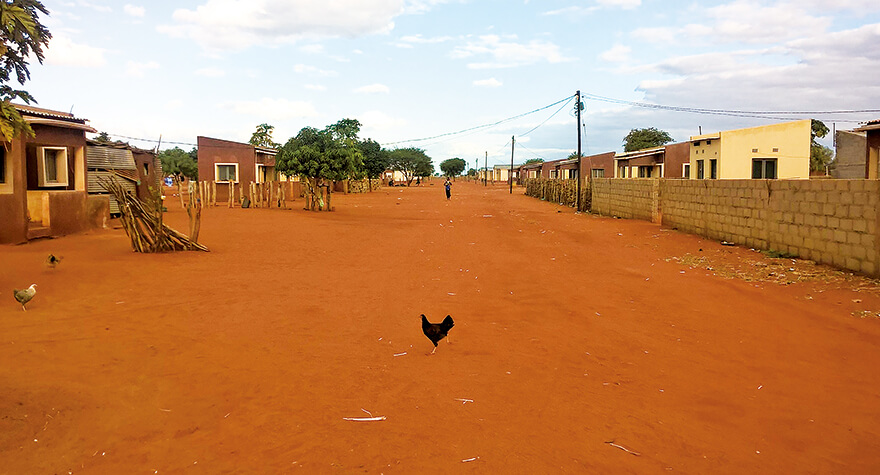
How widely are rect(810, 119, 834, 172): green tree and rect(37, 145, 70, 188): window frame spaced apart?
5286 centimetres

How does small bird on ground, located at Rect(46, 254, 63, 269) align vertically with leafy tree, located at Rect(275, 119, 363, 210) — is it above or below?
below

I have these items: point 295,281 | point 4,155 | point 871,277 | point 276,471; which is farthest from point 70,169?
point 871,277

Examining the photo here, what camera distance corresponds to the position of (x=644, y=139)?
73.2 m

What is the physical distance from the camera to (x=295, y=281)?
434 inches

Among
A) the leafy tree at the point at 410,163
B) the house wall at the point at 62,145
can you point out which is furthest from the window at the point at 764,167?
the leafy tree at the point at 410,163

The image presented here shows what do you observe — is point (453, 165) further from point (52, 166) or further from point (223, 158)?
point (52, 166)

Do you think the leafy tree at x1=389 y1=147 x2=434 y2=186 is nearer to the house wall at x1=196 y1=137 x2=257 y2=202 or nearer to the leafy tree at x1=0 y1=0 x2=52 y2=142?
the house wall at x1=196 y1=137 x2=257 y2=202

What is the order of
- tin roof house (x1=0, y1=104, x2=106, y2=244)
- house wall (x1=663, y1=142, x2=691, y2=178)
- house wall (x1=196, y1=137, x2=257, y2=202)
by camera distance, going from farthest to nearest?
house wall (x1=196, y1=137, x2=257, y2=202)
house wall (x1=663, y1=142, x2=691, y2=178)
tin roof house (x1=0, y1=104, x2=106, y2=244)

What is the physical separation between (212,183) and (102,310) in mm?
28072

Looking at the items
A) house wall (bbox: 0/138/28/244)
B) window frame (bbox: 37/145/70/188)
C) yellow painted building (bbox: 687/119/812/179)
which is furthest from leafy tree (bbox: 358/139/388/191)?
house wall (bbox: 0/138/28/244)

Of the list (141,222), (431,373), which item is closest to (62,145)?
(141,222)

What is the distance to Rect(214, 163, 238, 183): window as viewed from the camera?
36500 mm

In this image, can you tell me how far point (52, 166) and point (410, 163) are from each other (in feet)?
283

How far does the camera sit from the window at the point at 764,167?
94.2ft
